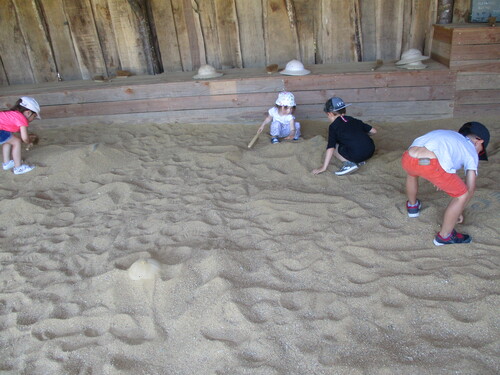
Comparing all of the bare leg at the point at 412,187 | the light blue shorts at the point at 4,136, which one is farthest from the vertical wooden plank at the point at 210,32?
the bare leg at the point at 412,187

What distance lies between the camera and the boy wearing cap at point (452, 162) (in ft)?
8.79

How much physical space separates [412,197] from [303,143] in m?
1.59

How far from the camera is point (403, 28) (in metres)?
5.51

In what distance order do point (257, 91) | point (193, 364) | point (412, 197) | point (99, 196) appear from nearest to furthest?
point (193, 364)
point (412, 197)
point (99, 196)
point (257, 91)

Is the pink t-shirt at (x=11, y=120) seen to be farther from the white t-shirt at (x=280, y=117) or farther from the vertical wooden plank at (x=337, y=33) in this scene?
the vertical wooden plank at (x=337, y=33)

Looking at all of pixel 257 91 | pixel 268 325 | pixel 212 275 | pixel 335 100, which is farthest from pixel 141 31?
pixel 268 325

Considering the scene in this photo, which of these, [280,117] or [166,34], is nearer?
[280,117]

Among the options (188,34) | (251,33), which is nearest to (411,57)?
(251,33)

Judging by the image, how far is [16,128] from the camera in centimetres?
438

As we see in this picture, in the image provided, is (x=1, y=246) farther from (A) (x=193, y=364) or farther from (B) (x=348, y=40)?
(B) (x=348, y=40)

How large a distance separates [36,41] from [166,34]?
6.40ft

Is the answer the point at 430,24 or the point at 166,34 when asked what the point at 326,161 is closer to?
the point at 430,24

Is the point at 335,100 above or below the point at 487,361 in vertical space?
above

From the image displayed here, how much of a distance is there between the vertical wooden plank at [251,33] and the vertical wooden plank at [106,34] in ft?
6.03
